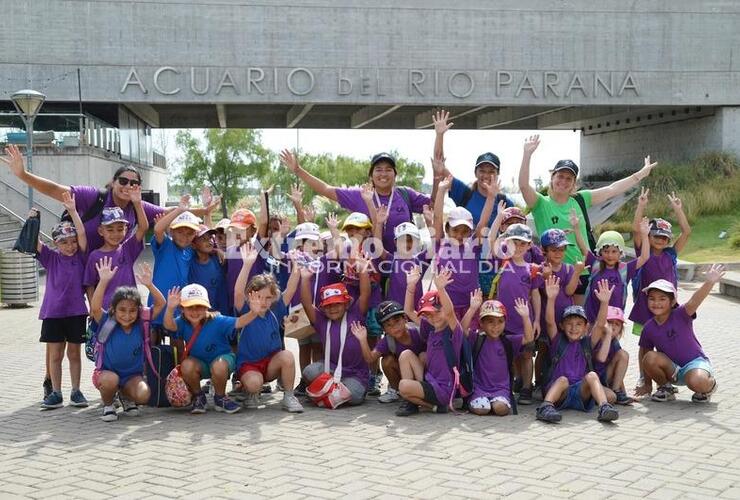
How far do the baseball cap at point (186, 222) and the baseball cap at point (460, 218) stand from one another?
2217 mm

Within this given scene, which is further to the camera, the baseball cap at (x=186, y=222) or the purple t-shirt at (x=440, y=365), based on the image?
the baseball cap at (x=186, y=222)

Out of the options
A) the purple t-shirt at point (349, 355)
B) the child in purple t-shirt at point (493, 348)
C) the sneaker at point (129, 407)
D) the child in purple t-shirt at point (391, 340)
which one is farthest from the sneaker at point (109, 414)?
the child in purple t-shirt at point (493, 348)

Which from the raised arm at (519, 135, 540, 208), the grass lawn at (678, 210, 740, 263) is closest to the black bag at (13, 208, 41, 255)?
the raised arm at (519, 135, 540, 208)

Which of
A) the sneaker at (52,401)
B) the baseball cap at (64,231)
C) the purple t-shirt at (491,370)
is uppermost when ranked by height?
the baseball cap at (64,231)

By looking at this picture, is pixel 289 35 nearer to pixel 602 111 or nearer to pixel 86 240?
pixel 602 111

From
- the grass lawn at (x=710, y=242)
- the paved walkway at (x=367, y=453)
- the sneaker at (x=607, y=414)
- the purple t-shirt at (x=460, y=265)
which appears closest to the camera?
the paved walkway at (x=367, y=453)

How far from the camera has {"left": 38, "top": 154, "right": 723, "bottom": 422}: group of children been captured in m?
6.45

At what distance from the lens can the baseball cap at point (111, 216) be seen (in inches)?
260

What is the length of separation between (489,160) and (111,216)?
10.9 ft

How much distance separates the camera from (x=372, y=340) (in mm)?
7238

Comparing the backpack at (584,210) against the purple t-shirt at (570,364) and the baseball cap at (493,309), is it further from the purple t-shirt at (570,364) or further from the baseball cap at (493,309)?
the baseball cap at (493,309)

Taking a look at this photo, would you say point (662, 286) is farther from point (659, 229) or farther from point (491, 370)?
point (491, 370)

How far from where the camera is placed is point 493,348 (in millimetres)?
6562

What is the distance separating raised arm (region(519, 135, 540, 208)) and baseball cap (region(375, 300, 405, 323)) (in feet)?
5.27
